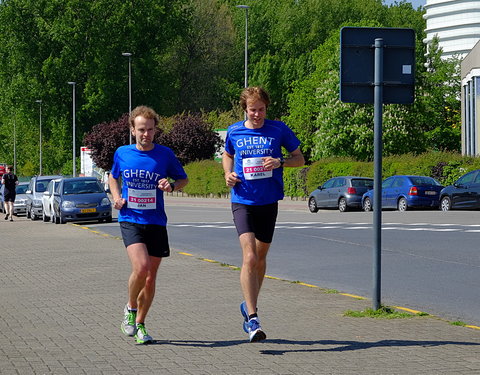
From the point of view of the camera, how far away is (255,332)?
26.1ft

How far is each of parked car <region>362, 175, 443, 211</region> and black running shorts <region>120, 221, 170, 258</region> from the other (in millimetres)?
28322

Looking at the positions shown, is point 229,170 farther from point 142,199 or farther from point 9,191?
point 9,191

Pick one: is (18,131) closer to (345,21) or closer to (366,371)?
(345,21)

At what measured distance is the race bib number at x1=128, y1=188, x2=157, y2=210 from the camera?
8.27 meters

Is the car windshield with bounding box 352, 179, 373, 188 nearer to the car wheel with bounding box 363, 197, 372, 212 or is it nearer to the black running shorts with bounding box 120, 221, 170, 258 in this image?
the car wheel with bounding box 363, 197, 372, 212

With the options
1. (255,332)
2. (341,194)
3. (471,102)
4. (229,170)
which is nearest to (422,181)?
(341,194)

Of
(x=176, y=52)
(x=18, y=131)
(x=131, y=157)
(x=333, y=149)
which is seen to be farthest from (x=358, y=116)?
(x=131, y=157)

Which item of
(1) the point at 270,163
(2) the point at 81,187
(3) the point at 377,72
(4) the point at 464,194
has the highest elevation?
(3) the point at 377,72

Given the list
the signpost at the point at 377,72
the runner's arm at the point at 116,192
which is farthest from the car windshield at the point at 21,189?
the runner's arm at the point at 116,192

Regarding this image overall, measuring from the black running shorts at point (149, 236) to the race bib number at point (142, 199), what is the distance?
0.47 feet

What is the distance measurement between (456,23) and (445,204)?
97.3 meters

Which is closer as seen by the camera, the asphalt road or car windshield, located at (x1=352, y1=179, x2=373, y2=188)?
the asphalt road

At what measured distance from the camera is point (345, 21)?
94625mm

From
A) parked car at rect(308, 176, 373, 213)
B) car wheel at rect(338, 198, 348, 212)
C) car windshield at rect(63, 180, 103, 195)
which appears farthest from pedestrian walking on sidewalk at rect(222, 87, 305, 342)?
car wheel at rect(338, 198, 348, 212)
